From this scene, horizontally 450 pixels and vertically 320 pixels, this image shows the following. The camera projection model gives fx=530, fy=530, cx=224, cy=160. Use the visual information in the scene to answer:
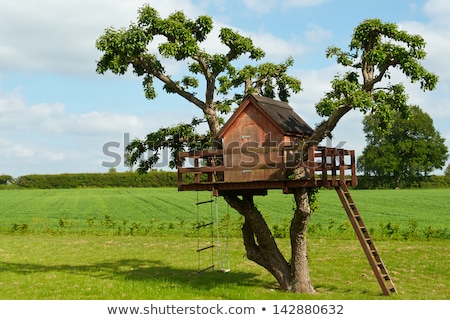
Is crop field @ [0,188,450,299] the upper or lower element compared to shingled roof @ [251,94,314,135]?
lower

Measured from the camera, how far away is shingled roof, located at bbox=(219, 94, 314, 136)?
17328 millimetres

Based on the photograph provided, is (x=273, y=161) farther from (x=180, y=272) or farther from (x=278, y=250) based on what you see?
A: (x=180, y=272)

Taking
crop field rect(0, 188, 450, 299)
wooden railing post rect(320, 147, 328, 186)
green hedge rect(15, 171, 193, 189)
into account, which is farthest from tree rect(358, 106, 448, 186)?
wooden railing post rect(320, 147, 328, 186)

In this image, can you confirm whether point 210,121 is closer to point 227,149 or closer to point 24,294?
point 227,149

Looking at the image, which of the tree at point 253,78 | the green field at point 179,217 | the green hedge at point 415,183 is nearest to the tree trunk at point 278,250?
the tree at point 253,78

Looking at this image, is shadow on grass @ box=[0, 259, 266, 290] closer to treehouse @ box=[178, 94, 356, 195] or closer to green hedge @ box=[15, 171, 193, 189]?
treehouse @ box=[178, 94, 356, 195]

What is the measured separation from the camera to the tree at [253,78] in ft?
55.2

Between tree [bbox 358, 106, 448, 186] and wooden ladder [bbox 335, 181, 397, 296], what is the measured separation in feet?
266

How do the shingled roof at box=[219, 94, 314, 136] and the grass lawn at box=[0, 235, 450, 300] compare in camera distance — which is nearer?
the shingled roof at box=[219, 94, 314, 136]

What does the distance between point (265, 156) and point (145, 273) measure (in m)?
8.35

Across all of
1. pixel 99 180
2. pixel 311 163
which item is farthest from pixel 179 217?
pixel 99 180

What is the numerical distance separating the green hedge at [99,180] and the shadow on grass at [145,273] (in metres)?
67.0
